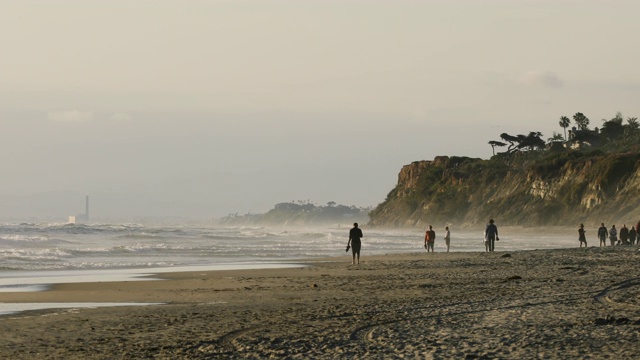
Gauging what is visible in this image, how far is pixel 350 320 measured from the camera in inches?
509

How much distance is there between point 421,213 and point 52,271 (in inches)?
5440

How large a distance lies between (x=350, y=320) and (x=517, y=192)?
395 ft

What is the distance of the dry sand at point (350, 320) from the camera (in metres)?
10.2

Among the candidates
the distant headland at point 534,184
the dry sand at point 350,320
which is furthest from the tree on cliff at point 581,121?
the dry sand at point 350,320

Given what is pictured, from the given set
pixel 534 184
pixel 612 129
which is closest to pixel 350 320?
pixel 534 184

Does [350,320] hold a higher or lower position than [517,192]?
lower

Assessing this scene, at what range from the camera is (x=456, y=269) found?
2598cm

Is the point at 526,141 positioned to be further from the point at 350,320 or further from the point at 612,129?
the point at 350,320

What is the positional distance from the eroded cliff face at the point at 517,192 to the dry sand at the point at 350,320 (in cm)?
7588

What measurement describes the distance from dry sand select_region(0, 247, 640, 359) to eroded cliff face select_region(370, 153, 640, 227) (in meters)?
75.9

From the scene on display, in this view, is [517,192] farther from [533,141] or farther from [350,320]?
[350,320]

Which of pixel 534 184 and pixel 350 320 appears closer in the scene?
pixel 350 320

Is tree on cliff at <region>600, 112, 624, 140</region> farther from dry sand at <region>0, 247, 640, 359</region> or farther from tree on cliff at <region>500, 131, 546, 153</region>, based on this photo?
dry sand at <region>0, 247, 640, 359</region>

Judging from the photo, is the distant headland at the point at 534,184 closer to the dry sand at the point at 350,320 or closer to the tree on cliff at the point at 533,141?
the tree on cliff at the point at 533,141
